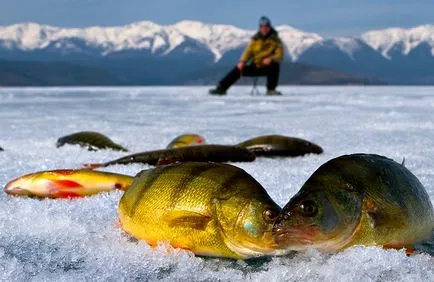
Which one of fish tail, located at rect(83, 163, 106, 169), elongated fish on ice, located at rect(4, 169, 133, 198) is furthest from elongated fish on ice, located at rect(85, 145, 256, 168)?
elongated fish on ice, located at rect(4, 169, 133, 198)

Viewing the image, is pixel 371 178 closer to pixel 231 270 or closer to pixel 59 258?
pixel 231 270

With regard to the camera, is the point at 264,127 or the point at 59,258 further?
the point at 264,127

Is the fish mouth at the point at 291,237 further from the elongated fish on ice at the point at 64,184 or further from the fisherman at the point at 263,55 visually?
the fisherman at the point at 263,55

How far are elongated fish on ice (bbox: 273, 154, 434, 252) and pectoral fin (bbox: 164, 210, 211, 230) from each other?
9.5 inches

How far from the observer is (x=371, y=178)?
1.89 metres

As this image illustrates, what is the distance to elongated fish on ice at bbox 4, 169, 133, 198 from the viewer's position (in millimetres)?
2893

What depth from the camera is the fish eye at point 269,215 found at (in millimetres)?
1711

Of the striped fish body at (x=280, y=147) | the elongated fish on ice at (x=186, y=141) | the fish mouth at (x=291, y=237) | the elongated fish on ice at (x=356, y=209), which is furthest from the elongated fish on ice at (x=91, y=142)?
the fish mouth at (x=291, y=237)

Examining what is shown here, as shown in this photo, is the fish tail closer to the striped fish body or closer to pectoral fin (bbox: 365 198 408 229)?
the striped fish body

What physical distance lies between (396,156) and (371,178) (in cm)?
299

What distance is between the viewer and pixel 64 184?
2.89 meters

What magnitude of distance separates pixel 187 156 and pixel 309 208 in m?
2.46

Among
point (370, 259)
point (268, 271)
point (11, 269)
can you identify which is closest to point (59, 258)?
point (11, 269)

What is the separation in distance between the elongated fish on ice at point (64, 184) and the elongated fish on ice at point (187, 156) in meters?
1.13
